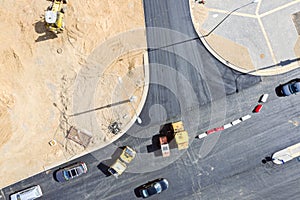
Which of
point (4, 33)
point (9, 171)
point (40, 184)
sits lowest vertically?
point (40, 184)

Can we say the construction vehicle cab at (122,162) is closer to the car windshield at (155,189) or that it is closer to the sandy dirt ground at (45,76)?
the sandy dirt ground at (45,76)

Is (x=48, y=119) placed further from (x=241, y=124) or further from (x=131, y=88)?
(x=241, y=124)

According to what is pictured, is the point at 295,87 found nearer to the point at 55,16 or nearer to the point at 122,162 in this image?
the point at 122,162

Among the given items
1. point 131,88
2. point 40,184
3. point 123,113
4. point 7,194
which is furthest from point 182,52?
point 7,194

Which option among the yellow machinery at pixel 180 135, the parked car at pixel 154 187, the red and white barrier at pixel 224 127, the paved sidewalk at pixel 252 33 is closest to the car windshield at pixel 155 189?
the parked car at pixel 154 187

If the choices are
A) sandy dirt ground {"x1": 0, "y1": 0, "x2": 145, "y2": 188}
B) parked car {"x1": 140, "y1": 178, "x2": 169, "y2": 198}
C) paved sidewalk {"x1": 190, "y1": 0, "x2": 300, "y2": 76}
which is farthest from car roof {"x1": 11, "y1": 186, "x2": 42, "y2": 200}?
paved sidewalk {"x1": 190, "y1": 0, "x2": 300, "y2": 76}

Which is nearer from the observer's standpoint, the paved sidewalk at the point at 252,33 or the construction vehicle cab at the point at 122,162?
the construction vehicle cab at the point at 122,162

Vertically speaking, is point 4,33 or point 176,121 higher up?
point 4,33
